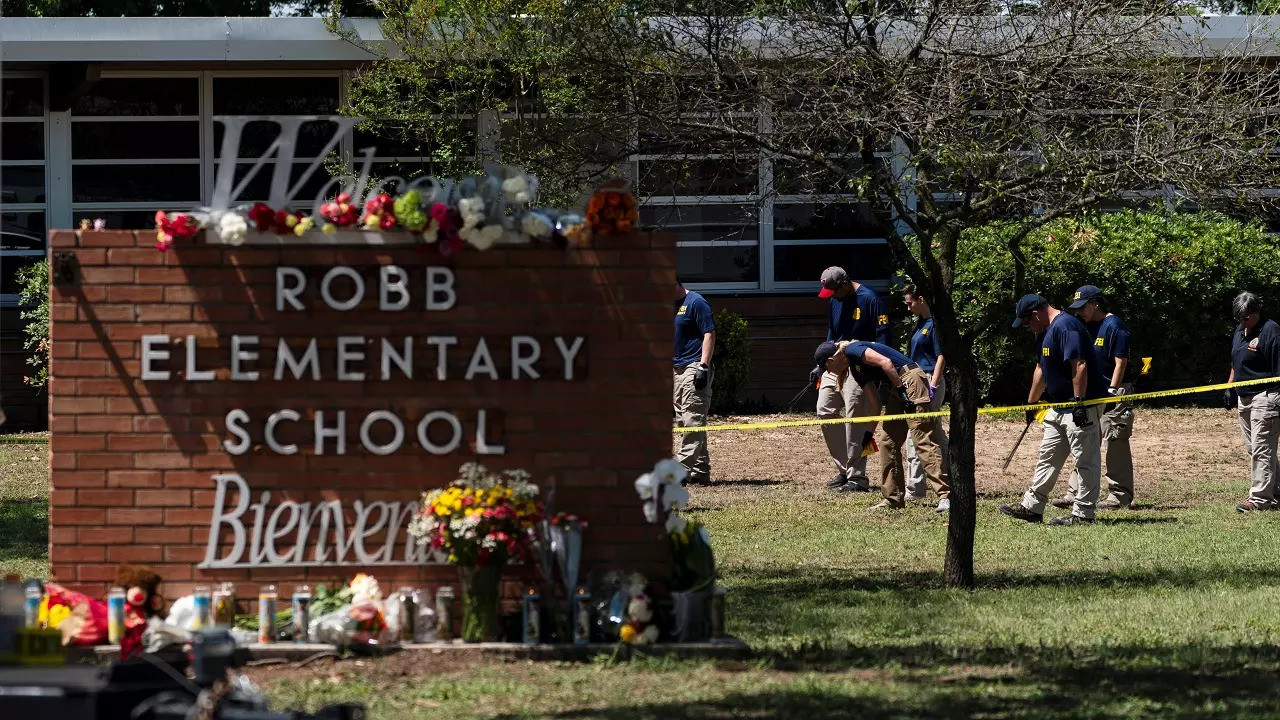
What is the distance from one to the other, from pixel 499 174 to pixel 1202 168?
3672 mm

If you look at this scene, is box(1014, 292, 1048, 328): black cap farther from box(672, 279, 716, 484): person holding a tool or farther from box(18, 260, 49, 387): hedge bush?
box(18, 260, 49, 387): hedge bush

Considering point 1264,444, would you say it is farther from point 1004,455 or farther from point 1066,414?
point 1004,455

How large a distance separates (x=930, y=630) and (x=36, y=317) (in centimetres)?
1350

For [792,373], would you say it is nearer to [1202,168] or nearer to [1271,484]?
[1271,484]

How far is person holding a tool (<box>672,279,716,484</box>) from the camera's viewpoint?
13.8m

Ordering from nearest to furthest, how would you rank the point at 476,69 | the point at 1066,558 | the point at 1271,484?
the point at 1066,558, the point at 1271,484, the point at 476,69

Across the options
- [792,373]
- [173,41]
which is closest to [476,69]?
[173,41]

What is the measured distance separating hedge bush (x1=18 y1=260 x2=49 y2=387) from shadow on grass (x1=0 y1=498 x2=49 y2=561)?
5.69 metres

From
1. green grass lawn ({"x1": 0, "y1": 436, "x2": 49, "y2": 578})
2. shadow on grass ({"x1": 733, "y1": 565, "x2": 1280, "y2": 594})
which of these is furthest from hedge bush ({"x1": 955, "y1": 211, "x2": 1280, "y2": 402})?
green grass lawn ({"x1": 0, "y1": 436, "x2": 49, "y2": 578})

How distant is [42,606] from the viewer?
661 centimetres

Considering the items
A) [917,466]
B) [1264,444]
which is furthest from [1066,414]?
[1264,444]

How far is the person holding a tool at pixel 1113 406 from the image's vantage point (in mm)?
12766

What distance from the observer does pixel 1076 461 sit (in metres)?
11.8

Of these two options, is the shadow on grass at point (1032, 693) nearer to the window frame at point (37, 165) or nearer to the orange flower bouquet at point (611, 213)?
the orange flower bouquet at point (611, 213)
